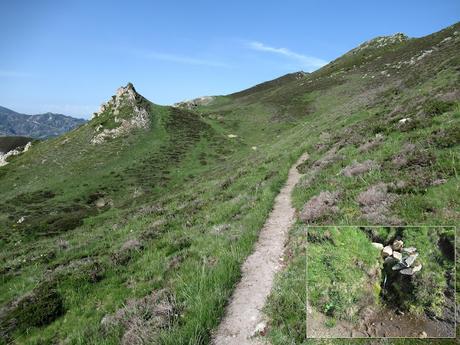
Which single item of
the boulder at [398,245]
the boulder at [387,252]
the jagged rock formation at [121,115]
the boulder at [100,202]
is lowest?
the boulder at [100,202]

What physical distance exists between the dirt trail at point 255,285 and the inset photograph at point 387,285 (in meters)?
2.34

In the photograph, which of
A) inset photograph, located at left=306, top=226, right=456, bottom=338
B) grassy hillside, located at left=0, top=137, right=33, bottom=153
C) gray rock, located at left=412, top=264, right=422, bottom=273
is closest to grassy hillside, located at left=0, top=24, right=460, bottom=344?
inset photograph, located at left=306, top=226, right=456, bottom=338

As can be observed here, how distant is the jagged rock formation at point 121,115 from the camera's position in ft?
237

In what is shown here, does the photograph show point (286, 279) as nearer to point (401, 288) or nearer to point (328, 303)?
point (328, 303)

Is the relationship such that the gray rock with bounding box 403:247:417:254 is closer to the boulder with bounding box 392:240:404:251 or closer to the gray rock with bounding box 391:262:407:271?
the boulder with bounding box 392:240:404:251

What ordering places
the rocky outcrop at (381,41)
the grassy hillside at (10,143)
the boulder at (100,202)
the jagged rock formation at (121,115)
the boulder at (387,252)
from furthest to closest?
the grassy hillside at (10,143), the rocky outcrop at (381,41), the jagged rock formation at (121,115), the boulder at (100,202), the boulder at (387,252)

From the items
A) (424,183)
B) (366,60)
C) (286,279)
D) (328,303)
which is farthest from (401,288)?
(366,60)

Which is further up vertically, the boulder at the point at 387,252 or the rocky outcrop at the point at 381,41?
the rocky outcrop at the point at 381,41

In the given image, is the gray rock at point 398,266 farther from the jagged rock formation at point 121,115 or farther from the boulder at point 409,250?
the jagged rock formation at point 121,115

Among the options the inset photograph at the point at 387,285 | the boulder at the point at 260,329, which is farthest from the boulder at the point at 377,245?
the boulder at the point at 260,329

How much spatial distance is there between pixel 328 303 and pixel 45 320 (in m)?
10.3

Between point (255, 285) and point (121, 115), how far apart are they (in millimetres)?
73008

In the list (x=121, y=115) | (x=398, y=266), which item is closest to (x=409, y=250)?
(x=398, y=266)

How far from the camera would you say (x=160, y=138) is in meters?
73.4
